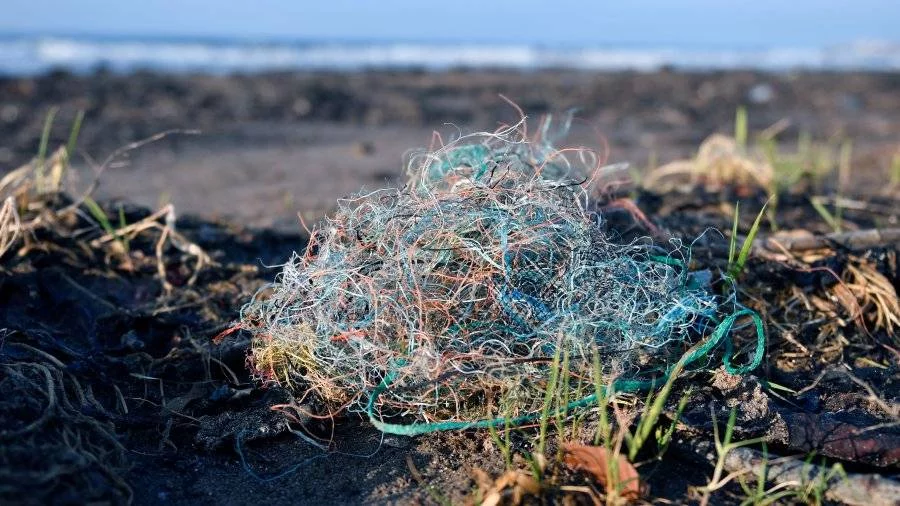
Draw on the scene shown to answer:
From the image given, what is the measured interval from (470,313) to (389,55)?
20239 millimetres

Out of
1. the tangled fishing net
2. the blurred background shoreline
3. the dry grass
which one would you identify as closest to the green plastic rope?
the tangled fishing net

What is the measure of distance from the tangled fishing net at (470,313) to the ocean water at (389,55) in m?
13.6

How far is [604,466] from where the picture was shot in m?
1.90

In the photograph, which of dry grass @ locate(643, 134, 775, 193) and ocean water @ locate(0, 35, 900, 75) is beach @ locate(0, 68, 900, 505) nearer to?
dry grass @ locate(643, 134, 775, 193)

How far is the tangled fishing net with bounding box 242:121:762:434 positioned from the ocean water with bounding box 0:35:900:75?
13597mm

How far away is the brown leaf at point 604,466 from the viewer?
181 centimetres

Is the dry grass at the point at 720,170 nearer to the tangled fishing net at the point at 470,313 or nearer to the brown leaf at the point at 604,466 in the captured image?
the tangled fishing net at the point at 470,313

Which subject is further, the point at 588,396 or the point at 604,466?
the point at 588,396

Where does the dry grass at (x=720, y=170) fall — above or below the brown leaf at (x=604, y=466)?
above

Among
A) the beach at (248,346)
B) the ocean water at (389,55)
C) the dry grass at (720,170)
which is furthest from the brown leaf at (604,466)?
the ocean water at (389,55)

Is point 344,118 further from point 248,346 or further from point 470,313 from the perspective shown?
point 470,313

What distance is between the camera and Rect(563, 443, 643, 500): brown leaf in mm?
1806

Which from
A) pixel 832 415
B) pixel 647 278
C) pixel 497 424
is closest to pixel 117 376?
pixel 497 424

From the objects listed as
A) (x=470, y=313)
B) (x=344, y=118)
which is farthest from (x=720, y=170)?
(x=344, y=118)
